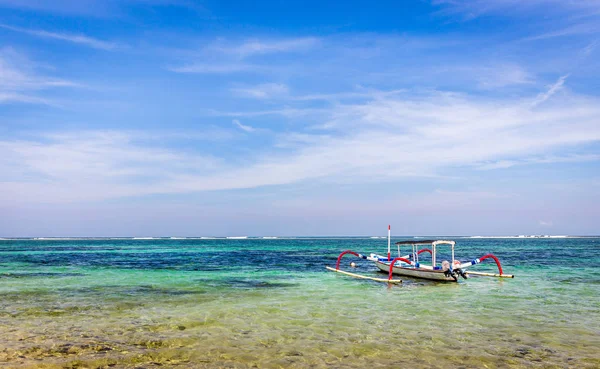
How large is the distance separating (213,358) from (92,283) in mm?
18620

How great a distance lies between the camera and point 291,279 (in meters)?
27.8

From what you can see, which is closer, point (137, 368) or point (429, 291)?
point (137, 368)

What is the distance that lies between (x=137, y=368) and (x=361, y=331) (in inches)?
240

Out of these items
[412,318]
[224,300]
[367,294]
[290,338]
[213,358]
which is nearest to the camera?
[213,358]

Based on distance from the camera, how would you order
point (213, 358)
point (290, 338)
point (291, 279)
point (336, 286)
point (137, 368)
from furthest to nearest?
1. point (291, 279)
2. point (336, 286)
3. point (290, 338)
4. point (213, 358)
5. point (137, 368)

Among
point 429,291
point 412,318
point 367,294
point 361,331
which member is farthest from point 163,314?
point 429,291

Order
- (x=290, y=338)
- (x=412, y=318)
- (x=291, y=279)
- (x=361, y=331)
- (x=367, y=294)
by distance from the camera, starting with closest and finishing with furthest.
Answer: (x=290, y=338) < (x=361, y=331) < (x=412, y=318) < (x=367, y=294) < (x=291, y=279)

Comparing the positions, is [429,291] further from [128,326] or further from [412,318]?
[128,326]

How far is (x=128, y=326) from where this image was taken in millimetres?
12930

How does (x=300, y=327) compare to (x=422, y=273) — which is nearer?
(x=300, y=327)

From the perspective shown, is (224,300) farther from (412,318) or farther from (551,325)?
(551,325)

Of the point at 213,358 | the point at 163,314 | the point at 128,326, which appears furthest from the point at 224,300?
the point at 213,358

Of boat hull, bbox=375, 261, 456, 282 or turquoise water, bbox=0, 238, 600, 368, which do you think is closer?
turquoise water, bbox=0, 238, 600, 368

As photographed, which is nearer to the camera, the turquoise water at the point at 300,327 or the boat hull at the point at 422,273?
the turquoise water at the point at 300,327
